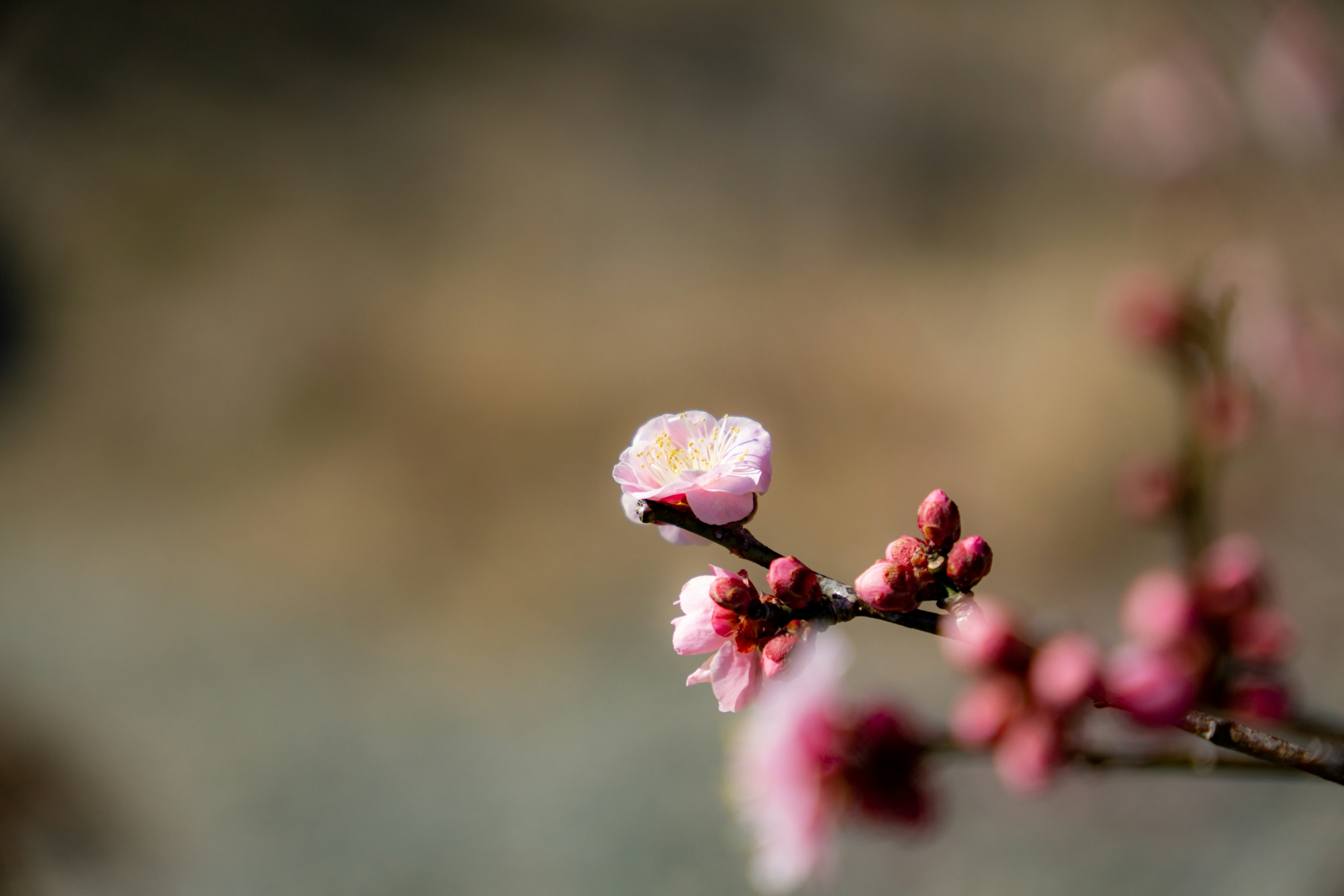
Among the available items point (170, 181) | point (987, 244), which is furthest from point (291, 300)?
point (987, 244)

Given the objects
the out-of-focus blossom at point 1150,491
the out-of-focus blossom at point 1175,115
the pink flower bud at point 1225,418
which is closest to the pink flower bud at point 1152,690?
the out-of-focus blossom at point 1150,491

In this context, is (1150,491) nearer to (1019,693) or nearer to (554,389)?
(1019,693)

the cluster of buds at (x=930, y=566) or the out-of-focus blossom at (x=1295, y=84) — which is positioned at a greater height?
the out-of-focus blossom at (x=1295, y=84)

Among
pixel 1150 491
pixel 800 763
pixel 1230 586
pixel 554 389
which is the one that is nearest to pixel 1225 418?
pixel 1150 491

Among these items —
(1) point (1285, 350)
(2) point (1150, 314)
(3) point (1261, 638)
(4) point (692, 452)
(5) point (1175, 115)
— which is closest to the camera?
(3) point (1261, 638)

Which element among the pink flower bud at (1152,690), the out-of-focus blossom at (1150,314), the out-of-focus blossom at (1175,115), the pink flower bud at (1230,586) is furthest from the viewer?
the out-of-focus blossom at (1175,115)

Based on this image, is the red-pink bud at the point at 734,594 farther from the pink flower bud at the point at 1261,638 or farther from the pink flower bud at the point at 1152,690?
the pink flower bud at the point at 1261,638
